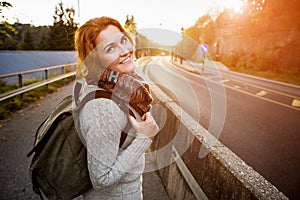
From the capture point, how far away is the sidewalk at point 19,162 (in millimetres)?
2779

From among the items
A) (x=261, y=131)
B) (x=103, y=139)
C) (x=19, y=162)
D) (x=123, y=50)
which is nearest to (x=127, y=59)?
(x=123, y=50)

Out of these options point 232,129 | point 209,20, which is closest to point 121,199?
point 232,129

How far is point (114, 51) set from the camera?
125 centimetres

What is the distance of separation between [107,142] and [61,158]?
0.98 feet

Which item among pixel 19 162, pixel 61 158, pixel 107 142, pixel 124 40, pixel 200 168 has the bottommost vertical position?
pixel 19 162

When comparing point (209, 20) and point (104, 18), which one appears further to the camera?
point (209, 20)

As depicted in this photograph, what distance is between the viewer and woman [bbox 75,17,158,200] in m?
1.06

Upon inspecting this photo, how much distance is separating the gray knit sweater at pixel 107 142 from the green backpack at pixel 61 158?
76 millimetres

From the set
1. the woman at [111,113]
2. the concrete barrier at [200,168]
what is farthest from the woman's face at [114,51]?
the concrete barrier at [200,168]

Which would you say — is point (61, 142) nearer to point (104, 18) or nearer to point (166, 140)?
point (104, 18)

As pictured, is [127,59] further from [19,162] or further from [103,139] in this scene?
[19,162]

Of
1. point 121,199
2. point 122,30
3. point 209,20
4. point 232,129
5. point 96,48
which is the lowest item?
point 232,129

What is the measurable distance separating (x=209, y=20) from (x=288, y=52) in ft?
119

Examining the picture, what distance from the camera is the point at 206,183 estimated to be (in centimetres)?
183
